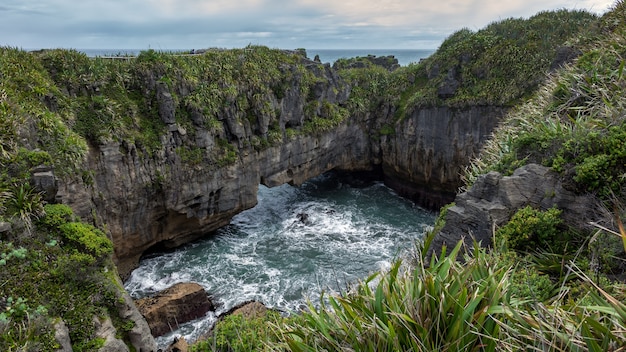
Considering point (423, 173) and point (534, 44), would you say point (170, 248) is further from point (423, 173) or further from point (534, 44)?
point (534, 44)

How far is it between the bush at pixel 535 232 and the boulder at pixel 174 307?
11902 millimetres

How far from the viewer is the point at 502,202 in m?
7.73

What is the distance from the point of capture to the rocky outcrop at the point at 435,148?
1008 inches

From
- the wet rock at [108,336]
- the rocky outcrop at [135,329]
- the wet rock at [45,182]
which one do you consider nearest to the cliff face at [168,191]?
the wet rock at [45,182]

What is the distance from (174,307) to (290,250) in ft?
25.2

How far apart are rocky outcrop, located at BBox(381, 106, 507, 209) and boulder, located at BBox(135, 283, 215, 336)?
1777 cm

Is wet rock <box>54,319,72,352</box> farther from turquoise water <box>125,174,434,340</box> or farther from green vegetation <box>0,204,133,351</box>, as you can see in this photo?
turquoise water <box>125,174,434,340</box>

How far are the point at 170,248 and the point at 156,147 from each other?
5.97 meters

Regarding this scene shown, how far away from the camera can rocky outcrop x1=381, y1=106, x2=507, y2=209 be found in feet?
84.0

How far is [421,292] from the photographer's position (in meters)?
4.56

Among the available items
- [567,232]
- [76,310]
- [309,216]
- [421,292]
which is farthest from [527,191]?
[309,216]

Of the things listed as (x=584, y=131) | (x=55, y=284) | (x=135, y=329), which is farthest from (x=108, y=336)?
(x=584, y=131)

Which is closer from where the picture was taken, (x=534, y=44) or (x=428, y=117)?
(x=534, y=44)

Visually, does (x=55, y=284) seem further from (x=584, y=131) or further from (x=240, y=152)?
(x=240, y=152)
